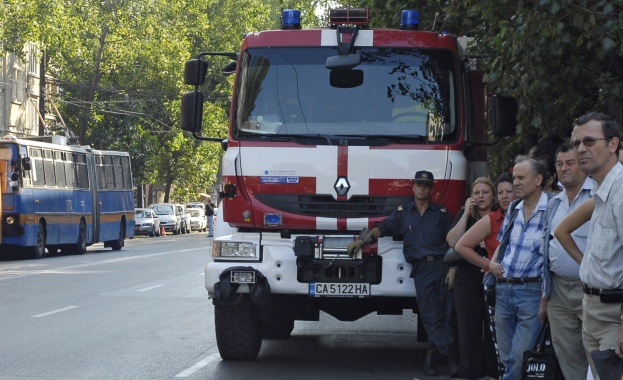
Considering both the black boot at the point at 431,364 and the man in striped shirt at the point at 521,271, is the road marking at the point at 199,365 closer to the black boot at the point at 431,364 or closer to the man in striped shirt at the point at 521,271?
the black boot at the point at 431,364

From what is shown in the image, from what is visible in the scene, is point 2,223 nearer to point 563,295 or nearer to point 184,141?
point 563,295

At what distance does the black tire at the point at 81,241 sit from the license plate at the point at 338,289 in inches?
1160

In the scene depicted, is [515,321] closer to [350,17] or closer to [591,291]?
[591,291]

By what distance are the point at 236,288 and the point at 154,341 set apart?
8.98 feet

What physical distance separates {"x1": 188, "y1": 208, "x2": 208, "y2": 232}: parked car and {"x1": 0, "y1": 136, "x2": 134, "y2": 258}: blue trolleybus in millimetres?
35227

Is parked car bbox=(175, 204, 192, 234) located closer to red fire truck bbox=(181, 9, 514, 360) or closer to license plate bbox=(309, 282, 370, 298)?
red fire truck bbox=(181, 9, 514, 360)

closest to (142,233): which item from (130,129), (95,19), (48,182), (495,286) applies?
(130,129)

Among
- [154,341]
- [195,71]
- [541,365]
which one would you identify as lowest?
[154,341]

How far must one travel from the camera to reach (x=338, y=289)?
1125 cm

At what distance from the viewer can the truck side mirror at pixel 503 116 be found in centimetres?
1155

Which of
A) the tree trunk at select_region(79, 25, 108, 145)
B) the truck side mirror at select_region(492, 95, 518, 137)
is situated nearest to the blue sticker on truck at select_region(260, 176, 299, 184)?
the truck side mirror at select_region(492, 95, 518, 137)

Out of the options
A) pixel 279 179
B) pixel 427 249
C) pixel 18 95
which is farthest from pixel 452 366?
pixel 18 95

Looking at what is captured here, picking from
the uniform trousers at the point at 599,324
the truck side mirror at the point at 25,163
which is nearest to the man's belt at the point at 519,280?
the uniform trousers at the point at 599,324

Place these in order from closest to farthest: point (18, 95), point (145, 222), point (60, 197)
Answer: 1. point (60, 197)
2. point (18, 95)
3. point (145, 222)
